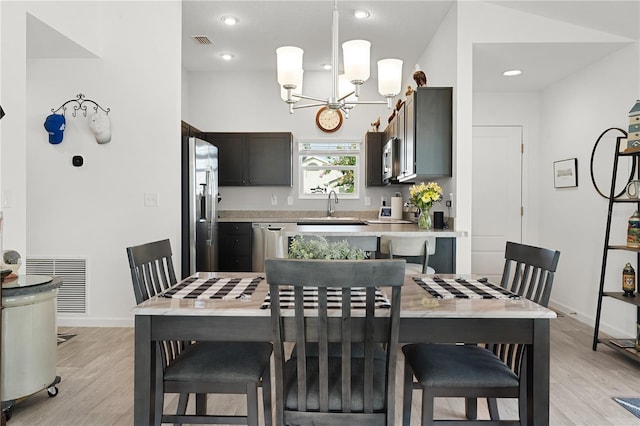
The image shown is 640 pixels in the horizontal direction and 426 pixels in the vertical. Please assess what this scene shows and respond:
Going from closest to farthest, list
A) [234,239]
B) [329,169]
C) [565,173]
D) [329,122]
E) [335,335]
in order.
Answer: [335,335] → [565,173] → [234,239] → [329,122] → [329,169]

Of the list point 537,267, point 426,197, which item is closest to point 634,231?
point 426,197

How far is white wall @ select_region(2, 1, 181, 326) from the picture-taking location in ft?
12.8

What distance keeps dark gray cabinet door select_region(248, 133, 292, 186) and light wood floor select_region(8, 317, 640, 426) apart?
117 inches

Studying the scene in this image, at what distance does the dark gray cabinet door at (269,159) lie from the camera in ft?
19.5

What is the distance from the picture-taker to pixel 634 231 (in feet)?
10.4

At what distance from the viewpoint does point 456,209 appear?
375 cm

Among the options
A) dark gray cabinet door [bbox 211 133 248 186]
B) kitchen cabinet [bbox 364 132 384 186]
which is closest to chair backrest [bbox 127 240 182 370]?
dark gray cabinet door [bbox 211 133 248 186]

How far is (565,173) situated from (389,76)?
2.83m

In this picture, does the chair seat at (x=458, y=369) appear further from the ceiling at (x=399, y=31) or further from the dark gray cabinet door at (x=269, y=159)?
the dark gray cabinet door at (x=269, y=159)

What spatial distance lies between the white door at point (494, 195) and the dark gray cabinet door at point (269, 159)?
241cm

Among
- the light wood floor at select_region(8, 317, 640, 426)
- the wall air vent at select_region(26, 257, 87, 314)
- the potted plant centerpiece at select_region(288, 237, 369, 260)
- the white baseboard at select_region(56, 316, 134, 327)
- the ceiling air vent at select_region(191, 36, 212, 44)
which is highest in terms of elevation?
the ceiling air vent at select_region(191, 36, 212, 44)

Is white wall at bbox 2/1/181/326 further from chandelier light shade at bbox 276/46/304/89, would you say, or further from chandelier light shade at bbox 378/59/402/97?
chandelier light shade at bbox 378/59/402/97

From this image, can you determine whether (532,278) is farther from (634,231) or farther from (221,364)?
(634,231)

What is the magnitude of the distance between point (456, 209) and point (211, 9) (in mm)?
2925
